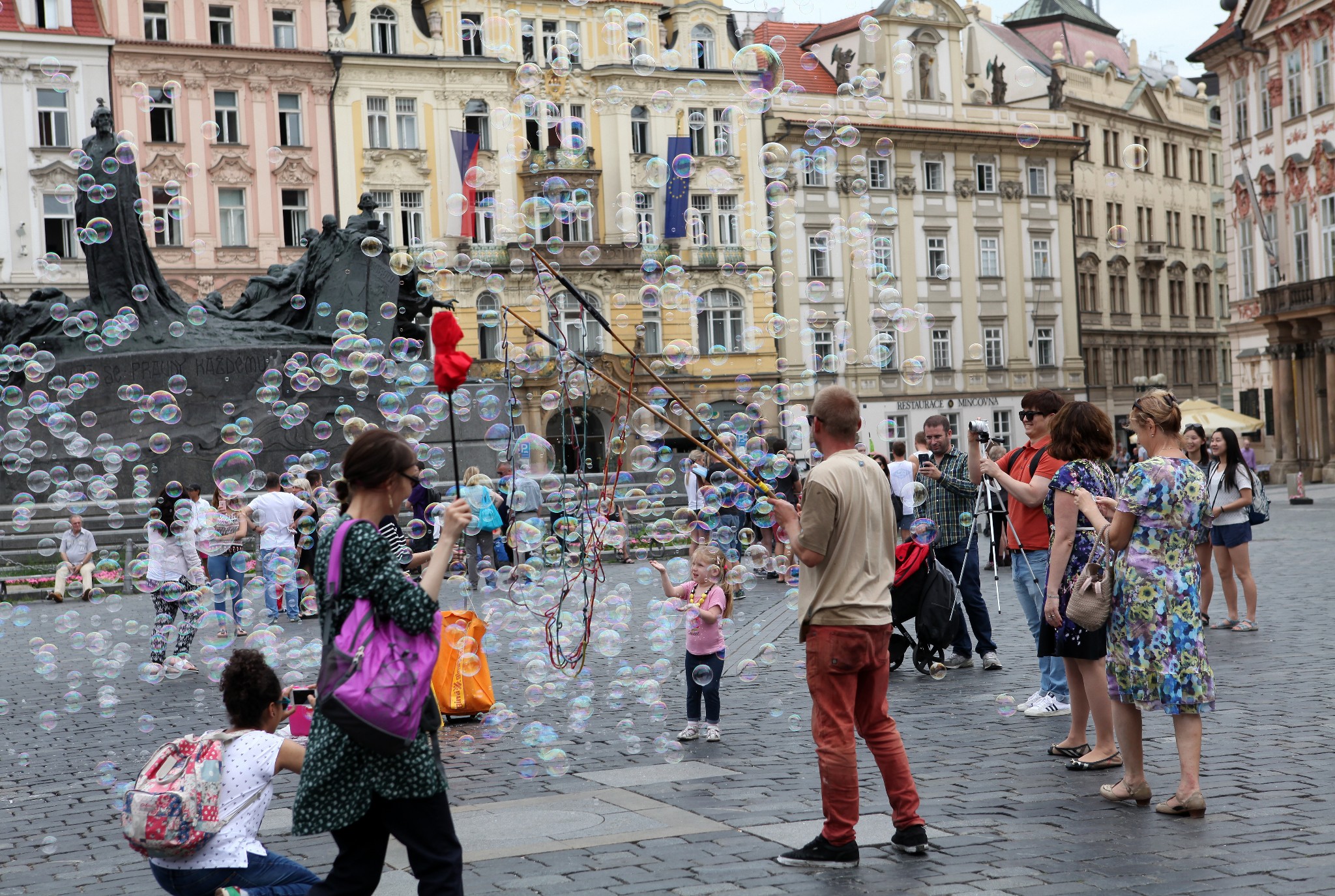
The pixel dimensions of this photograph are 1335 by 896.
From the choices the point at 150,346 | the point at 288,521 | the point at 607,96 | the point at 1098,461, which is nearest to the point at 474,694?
the point at 1098,461

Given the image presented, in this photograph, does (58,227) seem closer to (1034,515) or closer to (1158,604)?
(1034,515)

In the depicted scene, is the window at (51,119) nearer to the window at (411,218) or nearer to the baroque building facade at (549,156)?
the baroque building facade at (549,156)

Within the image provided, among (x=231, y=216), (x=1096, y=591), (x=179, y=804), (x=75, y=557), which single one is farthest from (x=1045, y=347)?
(x=179, y=804)

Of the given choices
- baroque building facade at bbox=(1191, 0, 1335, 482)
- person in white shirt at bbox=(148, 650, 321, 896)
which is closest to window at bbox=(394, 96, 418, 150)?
baroque building facade at bbox=(1191, 0, 1335, 482)

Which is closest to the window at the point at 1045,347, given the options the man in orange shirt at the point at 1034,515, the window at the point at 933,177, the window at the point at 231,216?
the window at the point at 933,177

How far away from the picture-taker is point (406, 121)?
44594 mm

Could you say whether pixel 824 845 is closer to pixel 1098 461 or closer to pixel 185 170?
pixel 1098 461

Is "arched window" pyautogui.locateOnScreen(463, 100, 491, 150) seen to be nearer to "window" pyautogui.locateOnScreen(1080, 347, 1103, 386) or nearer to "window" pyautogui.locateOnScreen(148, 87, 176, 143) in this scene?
"window" pyautogui.locateOnScreen(148, 87, 176, 143)

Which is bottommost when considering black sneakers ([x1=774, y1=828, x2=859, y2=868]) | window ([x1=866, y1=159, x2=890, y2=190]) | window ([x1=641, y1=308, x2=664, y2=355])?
black sneakers ([x1=774, y1=828, x2=859, y2=868])

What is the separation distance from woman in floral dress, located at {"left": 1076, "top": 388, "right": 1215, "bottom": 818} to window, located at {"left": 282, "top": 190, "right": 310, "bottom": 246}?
39273mm

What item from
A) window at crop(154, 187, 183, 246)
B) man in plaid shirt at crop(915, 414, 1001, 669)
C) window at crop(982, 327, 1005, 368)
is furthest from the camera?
window at crop(982, 327, 1005, 368)

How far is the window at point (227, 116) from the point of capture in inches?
1666

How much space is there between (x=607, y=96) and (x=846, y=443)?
36.5 ft

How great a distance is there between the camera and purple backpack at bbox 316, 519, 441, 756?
12.6 ft
